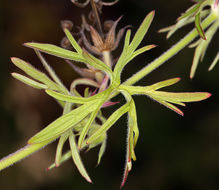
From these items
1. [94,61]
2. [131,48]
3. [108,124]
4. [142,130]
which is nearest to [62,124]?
[108,124]

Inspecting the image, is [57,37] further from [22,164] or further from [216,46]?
[216,46]

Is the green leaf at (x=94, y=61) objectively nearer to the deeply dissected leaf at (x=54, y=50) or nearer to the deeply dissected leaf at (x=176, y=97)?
the deeply dissected leaf at (x=54, y=50)

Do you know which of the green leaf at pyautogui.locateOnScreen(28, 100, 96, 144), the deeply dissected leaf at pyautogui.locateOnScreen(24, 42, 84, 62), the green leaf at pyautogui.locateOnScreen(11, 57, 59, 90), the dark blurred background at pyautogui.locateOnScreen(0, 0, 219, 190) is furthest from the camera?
the dark blurred background at pyautogui.locateOnScreen(0, 0, 219, 190)

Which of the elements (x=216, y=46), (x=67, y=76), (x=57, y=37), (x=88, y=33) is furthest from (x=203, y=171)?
(x=88, y=33)

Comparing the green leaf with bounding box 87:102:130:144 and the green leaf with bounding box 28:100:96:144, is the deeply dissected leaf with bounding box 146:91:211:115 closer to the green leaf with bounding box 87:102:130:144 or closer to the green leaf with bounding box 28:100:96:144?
the green leaf with bounding box 87:102:130:144

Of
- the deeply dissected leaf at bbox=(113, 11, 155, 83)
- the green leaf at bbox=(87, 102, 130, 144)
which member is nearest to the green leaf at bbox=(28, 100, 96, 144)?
the green leaf at bbox=(87, 102, 130, 144)

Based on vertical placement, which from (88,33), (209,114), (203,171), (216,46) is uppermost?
(88,33)

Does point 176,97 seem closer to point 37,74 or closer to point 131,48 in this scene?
point 131,48
